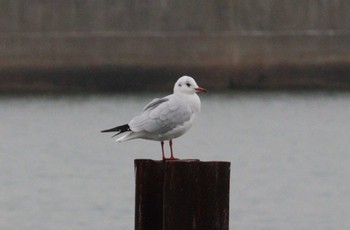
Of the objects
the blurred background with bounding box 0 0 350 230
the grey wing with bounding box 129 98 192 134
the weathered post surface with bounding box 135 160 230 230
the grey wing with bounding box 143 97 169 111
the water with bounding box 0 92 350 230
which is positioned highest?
the blurred background with bounding box 0 0 350 230

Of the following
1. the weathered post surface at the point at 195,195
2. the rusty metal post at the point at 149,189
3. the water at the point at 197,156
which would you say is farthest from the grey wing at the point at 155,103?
the water at the point at 197,156

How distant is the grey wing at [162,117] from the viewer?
9047 mm

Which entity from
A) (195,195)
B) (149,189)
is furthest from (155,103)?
(195,195)

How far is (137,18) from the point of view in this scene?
130 ft

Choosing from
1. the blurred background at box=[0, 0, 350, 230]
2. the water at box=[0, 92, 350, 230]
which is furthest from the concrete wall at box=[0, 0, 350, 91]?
the water at box=[0, 92, 350, 230]

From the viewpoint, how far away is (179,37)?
39.4 meters

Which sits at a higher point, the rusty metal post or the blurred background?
the blurred background

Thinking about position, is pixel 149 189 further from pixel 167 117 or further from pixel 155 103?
pixel 155 103

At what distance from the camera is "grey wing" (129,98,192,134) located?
905 centimetres

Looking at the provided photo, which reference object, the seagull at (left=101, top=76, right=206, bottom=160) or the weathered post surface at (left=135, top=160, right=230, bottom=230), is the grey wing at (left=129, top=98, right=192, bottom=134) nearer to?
the seagull at (left=101, top=76, right=206, bottom=160)

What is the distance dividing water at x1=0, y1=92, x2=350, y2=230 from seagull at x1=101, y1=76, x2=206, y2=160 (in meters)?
8.53

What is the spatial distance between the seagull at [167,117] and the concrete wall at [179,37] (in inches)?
1155

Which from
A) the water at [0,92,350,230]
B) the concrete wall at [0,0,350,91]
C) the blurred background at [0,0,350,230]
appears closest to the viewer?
the water at [0,92,350,230]

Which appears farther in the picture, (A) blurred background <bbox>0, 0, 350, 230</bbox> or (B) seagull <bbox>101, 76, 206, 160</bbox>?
(A) blurred background <bbox>0, 0, 350, 230</bbox>
